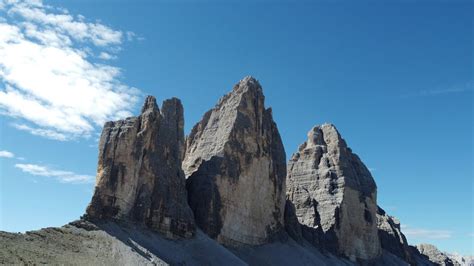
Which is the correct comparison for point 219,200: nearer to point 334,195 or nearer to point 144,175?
point 144,175

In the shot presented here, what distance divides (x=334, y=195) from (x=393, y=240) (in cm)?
2916

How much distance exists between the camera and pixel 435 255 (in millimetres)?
158750

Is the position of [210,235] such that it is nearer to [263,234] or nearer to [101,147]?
[263,234]

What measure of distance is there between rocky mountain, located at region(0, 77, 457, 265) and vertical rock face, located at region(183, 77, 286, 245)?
0.55 ft

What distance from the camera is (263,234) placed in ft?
261

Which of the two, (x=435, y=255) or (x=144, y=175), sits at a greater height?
(x=435, y=255)

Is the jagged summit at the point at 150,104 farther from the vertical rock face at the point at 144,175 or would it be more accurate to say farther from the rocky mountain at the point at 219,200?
the rocky mountain at the point at 219,200

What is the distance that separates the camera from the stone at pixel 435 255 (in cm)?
15138

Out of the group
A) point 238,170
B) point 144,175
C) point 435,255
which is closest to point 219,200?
point 238,170

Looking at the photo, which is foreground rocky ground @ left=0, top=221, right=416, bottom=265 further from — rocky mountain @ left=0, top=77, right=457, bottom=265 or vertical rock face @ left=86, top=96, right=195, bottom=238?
vertical rock face @ left=86, top=96, right=195, bottom=238

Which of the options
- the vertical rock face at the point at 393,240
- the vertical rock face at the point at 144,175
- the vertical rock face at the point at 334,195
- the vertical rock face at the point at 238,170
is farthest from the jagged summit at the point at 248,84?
the vertical rock face at the point at 393,240

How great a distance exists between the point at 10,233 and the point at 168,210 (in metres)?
21.0

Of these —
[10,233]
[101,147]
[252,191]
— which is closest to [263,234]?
[252,191]

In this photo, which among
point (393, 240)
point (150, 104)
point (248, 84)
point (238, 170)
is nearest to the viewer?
point (150, 104)
